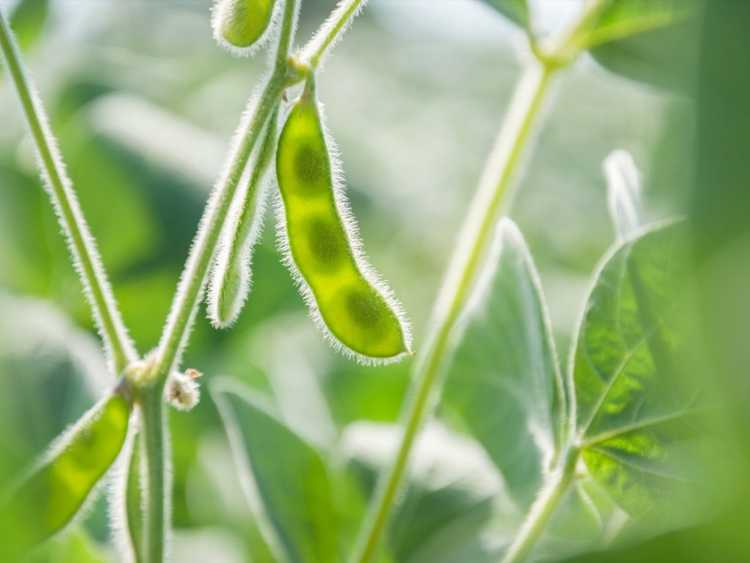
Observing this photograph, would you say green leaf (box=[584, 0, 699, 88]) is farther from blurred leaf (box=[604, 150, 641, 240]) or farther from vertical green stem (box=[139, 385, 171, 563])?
vertical green stem (box=[139, 385, 171, 563])

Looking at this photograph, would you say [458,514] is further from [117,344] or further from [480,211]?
[117,344]

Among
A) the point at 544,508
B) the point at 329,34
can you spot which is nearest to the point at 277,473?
the point at 544,508

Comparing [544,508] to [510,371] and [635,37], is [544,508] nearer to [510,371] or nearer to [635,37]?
[510,371]

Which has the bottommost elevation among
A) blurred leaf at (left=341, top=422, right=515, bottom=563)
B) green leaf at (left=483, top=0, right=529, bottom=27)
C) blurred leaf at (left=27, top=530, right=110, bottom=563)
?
blurred leaf at (left=27, top=530, right=110, bottom=563)

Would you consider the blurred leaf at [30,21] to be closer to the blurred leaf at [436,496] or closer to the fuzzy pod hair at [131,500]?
the blurred leaf at [436,496]

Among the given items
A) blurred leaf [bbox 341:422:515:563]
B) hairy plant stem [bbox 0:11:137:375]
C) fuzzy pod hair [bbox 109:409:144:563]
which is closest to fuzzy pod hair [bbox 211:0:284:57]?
hairy plant stem [bbox 0:11:137:375]

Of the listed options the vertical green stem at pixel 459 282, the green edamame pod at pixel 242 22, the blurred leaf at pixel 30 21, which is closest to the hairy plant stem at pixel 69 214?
the green edamame pod at pixel 242 22
